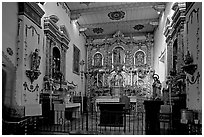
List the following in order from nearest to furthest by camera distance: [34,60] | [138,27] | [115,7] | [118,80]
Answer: [34,60] < [115,7] < [118,80] < [138,27]

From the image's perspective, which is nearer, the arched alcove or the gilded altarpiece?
the arched alcove

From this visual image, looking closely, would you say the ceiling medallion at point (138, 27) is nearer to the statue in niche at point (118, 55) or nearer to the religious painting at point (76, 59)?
the statue in niche at point (118, 55)

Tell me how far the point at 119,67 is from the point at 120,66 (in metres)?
0.08

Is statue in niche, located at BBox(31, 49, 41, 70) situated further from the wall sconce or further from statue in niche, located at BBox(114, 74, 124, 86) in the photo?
statue in niche, located at BBox(114, 74, 124, 86)

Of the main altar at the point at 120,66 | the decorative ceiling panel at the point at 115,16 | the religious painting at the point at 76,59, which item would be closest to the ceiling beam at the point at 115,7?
the decorative ceiling panel at the point at 115,16

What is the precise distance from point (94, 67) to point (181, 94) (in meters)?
8.23

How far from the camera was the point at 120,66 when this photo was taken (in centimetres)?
1319

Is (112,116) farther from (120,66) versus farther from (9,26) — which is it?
(120,66)

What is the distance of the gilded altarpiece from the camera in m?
12.7

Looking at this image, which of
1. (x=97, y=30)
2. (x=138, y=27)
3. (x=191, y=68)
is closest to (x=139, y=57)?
(x=138, y=27)

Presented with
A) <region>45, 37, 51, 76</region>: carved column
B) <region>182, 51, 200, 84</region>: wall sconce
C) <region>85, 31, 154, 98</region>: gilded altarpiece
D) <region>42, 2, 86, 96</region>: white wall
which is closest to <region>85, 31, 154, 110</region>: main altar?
<region>85, 31, 154, 98</region>: gilded altarpiece

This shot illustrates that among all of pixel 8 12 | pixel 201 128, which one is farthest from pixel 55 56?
pixel 201 128

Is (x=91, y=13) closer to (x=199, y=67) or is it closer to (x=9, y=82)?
(x=9, y=82)

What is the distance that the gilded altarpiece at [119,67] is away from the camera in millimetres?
12711
